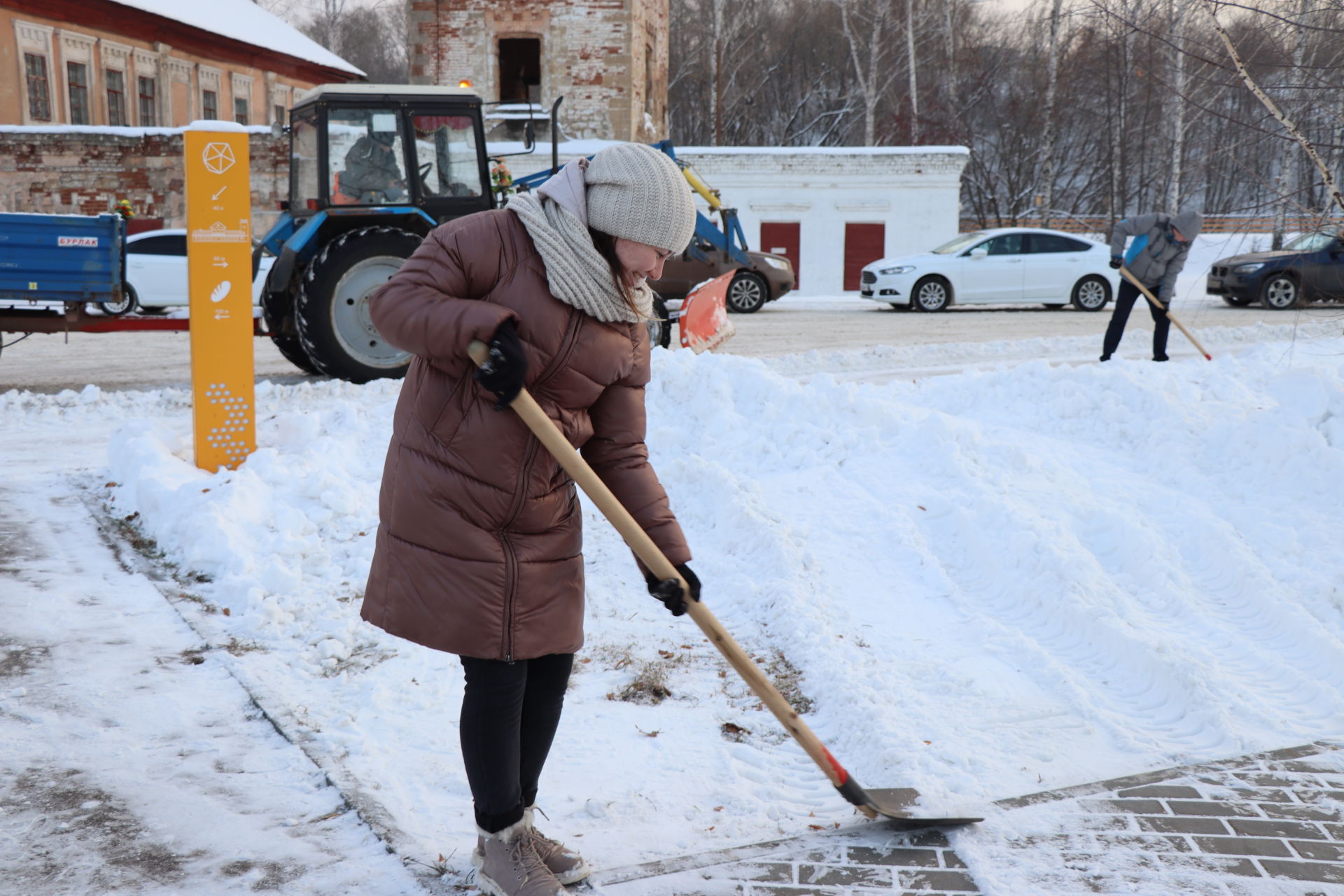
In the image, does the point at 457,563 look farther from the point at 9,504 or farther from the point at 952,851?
the point at 9,504

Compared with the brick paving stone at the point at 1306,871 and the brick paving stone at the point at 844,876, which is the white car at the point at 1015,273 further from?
the brick paving stone at the point at 844,876

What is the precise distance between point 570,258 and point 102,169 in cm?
2257

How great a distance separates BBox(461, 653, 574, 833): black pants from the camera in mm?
2402

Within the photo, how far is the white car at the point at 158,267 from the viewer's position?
15133 millimetres

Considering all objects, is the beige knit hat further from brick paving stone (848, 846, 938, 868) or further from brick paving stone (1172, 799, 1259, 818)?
brick paving stone (1172, 799, 1259, 818)

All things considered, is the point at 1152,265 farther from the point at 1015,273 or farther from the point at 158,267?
the point at 158,267

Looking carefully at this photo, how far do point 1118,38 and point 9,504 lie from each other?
6.95m

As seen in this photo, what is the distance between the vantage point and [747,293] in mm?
17891

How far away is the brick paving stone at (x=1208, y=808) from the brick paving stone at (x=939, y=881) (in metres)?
0.77

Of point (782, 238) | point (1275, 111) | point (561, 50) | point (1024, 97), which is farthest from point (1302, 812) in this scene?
point (1024, 97)

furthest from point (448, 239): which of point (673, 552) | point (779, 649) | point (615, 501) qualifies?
point (779, 649)

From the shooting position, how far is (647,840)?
2869 mm

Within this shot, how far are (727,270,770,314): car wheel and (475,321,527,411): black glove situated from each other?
15.7 metres

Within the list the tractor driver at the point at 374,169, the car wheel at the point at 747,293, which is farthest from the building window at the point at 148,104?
the tractor driver at the point at 374,169
